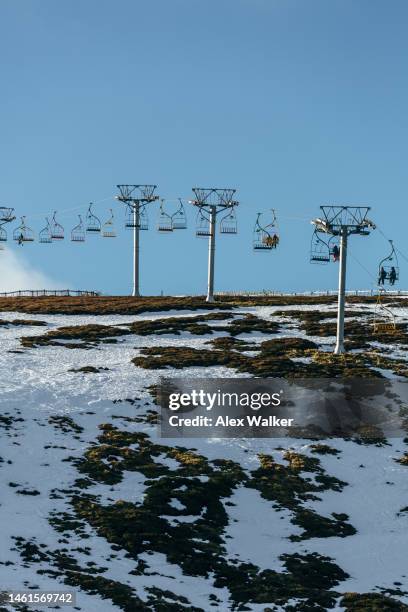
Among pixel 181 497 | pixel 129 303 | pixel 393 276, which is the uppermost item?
pixel 393 276

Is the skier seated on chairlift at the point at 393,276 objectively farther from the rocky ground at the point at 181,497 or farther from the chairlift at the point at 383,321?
the rocky ground at the point at 181,497

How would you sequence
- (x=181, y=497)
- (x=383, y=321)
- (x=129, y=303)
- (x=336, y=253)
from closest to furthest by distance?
(x=181, y=497) → (x=336, y=253) → (x=383, y=321) → (x=129, y=303)

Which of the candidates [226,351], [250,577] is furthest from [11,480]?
[226,351]

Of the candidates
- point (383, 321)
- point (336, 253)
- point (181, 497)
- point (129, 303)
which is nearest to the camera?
point (181, 497)

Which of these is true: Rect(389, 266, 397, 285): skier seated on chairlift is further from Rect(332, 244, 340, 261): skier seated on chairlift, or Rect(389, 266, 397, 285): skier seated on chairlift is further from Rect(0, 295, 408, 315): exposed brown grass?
Rect(0, 295, 408, 315): exposed brown grass

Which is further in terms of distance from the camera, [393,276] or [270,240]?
[270,240]

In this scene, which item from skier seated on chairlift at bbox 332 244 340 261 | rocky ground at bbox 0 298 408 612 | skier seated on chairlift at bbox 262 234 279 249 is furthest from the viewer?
skier seated on chairlift at bbox 262 234 279 249

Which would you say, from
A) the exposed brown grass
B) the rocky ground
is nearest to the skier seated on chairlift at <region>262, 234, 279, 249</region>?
the exposed brown grass

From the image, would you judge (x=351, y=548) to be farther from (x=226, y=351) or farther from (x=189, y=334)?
(x=189, y=334)

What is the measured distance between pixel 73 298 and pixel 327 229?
46.2 m

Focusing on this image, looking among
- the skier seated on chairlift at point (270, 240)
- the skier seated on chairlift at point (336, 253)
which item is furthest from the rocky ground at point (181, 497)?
the skier seated on chairlift at point (270, 240)

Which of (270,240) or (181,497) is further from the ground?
(270,240)

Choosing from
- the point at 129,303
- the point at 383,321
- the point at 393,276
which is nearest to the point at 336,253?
the point at 393,276

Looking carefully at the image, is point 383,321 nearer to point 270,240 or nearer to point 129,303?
point 270,240
